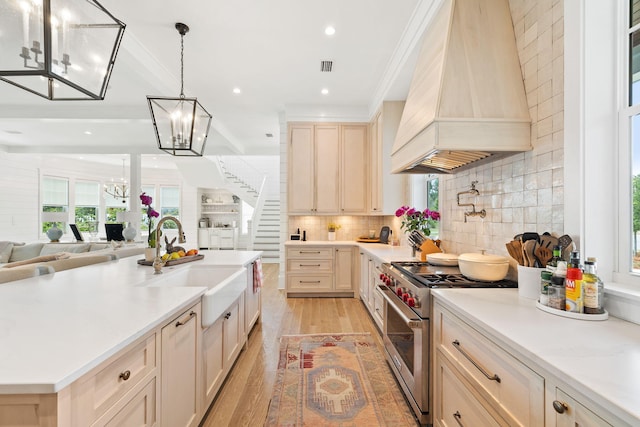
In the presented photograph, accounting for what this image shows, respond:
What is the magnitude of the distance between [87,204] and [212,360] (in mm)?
9739

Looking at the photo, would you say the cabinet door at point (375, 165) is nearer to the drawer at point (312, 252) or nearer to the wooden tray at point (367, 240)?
the wooden tray at point (367, 240)

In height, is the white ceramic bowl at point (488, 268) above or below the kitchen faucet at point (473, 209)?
below

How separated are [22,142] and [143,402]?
893 cm

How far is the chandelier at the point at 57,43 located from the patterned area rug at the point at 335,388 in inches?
85.9

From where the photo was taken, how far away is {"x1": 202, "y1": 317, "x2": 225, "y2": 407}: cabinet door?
1.80m

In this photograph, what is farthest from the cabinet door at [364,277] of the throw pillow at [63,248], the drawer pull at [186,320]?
the throw pillow at [63,248]

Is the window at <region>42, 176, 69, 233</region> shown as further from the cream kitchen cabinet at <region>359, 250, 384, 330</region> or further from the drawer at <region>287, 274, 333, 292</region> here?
the cream kitchen cabinet at <region>359, 250, 384, 330</region>

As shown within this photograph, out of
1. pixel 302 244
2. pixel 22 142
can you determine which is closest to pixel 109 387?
pixel 302 244

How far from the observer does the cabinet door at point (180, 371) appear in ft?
4.33

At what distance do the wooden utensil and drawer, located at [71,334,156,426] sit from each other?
1866 mm

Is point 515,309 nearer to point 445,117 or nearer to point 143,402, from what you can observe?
point 445,117

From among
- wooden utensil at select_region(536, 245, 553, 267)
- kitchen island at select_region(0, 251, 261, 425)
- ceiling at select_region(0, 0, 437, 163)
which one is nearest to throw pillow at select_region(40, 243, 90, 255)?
ceiling at select_region(0, 0, 437, 163)

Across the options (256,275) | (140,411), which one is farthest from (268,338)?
(140,411)

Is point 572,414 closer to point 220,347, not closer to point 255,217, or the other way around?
point 220,347
